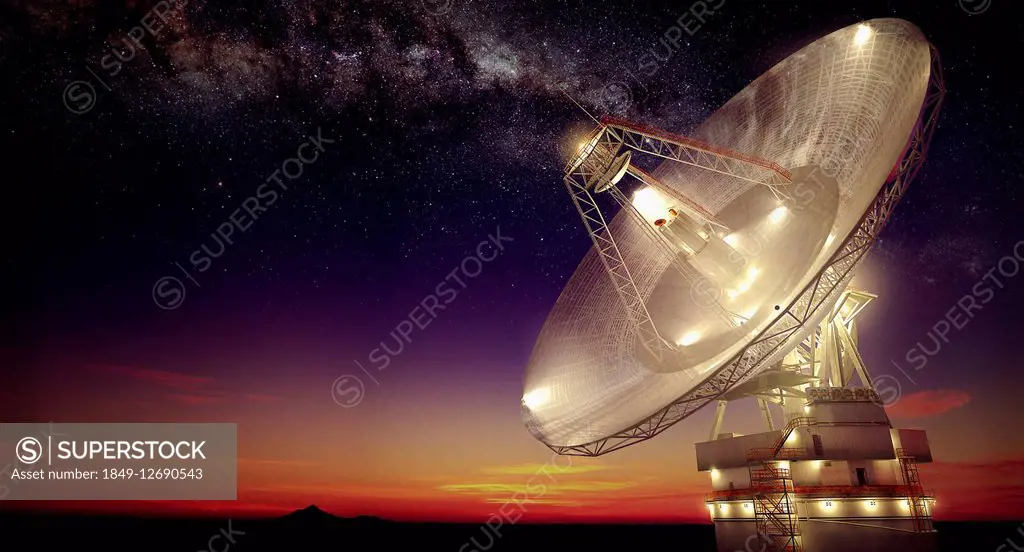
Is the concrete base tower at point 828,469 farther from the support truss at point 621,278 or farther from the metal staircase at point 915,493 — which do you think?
the support truss at point 621,278

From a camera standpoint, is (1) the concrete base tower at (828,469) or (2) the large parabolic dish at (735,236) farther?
(1) the concrete base tower at (828,469)

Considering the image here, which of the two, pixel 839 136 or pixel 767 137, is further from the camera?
pixel 767 137

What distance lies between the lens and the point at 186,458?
998 inches

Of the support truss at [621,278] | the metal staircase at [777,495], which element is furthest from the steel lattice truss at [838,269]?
the metal staircase at [777,495]

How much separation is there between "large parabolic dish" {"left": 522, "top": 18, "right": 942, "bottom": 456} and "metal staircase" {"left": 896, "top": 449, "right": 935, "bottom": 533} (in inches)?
324

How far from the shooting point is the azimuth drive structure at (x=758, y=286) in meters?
17.2

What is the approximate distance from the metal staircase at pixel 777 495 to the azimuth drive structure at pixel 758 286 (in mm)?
52

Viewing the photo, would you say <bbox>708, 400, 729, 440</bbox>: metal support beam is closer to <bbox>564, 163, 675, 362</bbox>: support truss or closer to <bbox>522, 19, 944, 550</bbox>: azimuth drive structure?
Result: <bbox>522, 19, 944, 550</bbox>: azimuth drive structure

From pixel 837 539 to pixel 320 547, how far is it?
85990 mm

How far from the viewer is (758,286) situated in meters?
20.5

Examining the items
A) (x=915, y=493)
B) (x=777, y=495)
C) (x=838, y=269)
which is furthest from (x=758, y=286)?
(x=915, y=493)

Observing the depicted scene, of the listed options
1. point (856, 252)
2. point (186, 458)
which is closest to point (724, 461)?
point (856, 252)

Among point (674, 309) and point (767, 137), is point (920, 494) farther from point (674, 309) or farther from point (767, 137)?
point (767, 137)

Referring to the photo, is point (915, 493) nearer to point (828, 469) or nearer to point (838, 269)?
point (828, 469)
